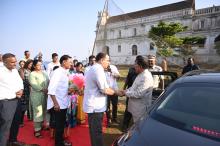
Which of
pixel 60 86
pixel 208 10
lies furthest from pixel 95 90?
pixel 208 10

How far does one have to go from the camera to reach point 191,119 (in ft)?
7.77

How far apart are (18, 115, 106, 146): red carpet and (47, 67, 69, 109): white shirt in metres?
1.13

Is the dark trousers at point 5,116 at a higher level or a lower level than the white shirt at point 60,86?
lower

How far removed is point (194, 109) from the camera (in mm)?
2520

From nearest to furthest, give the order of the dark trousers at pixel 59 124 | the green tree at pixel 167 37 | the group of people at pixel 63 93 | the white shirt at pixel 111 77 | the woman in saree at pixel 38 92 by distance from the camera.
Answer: the group of people at pixel 63 93 → the dark trousers at pixel 59 124 → the woman in saree at pixel 38 92 → the white shirt at pixel 111 77 → the green tree at pixel 167 37

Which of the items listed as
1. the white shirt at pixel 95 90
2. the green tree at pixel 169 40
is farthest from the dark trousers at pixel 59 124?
the green tree at pixel 169 40

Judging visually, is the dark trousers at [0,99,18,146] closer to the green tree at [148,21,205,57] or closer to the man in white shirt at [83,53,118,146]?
the man in white shirt at [83,53,118,146]

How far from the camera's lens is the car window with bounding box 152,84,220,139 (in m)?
2.23

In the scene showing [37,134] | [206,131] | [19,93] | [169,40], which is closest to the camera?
[206,131]

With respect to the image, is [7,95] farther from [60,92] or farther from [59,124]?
[59,124]

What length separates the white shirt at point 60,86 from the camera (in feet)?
14.6

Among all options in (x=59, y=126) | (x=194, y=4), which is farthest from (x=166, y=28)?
(x=59, y=126)

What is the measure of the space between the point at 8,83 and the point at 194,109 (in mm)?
3308

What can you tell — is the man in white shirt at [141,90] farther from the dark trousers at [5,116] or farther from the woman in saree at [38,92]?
the woman in saree at [38,92]
